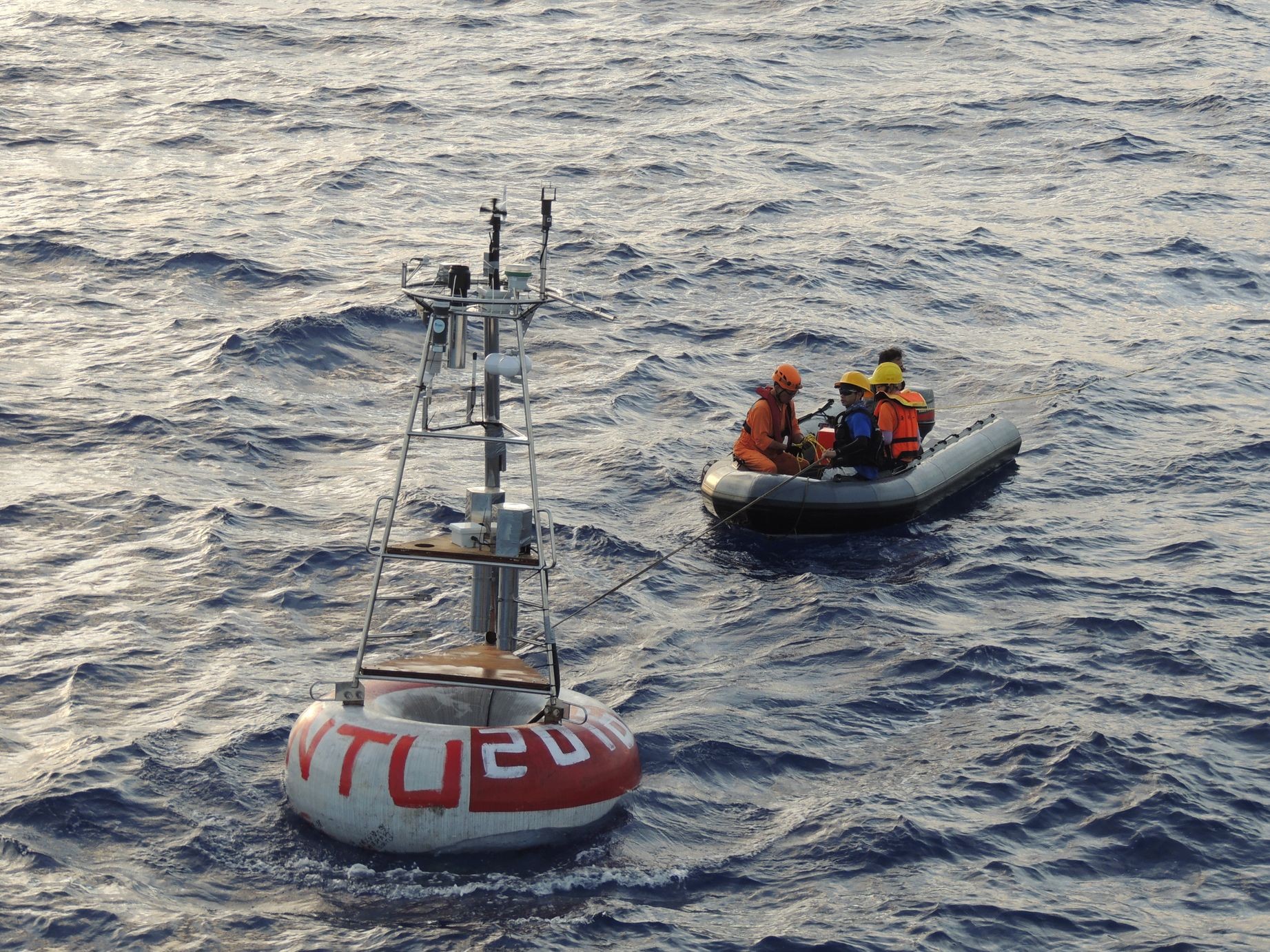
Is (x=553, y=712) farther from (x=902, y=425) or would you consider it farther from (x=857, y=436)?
(x=902, y=425)

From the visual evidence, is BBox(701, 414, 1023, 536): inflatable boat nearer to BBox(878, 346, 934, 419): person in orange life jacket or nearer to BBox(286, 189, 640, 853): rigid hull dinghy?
BBox(878, 346, 934, 419): person in orange life jacket

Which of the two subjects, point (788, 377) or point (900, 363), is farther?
point (900, 363)

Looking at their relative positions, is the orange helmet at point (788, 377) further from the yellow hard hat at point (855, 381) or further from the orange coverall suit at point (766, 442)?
the yellow hard hat at point (855, 381)

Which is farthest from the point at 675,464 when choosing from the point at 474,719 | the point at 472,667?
→ the point at 472,667

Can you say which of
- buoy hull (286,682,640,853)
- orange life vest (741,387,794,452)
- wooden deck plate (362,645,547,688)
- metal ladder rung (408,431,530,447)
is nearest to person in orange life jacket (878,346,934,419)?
orange life vest (741,387,794,452)

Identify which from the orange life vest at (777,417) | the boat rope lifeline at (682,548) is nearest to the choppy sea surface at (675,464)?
the boat rope lifeline at (682,548)

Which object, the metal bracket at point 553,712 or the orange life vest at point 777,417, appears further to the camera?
the orange life vest at point 777,417

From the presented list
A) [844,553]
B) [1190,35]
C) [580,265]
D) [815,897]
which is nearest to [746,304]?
[580,265]

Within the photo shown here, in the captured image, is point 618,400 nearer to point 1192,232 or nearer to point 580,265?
point 580,265
